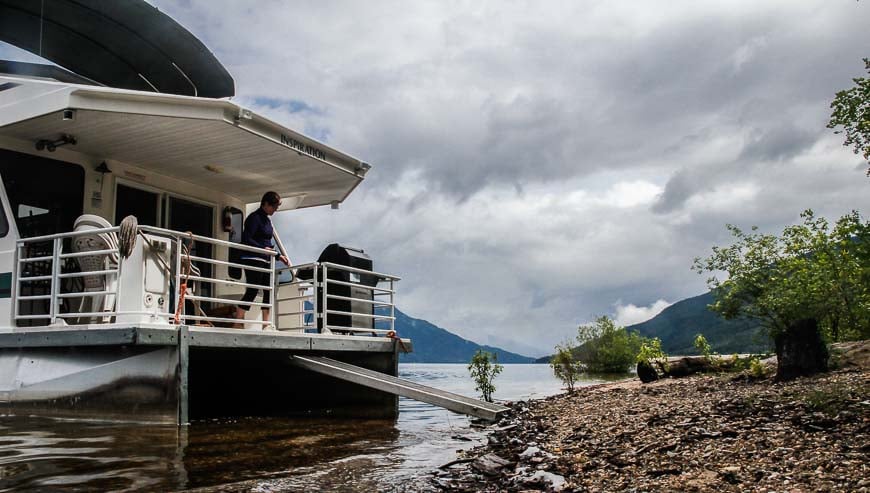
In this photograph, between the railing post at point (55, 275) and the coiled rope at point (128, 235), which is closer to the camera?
the coiled rope at point (128, 235)

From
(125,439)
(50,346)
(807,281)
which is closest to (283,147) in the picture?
(50,346)

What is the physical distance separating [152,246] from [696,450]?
20.1ft

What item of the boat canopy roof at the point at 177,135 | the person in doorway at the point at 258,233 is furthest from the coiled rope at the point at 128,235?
the person in doorway at the point at 258,233

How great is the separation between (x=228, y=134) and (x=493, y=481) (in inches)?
248

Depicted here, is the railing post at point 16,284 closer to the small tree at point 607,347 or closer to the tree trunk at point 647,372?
the tree trunk at point 647,372

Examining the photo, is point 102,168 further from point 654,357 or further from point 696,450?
point 654,357

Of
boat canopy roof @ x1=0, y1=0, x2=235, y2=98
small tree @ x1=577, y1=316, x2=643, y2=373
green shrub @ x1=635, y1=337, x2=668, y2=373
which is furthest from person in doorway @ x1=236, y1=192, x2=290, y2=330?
small tree @ x1=577, y1=316, x2=643, y2=373

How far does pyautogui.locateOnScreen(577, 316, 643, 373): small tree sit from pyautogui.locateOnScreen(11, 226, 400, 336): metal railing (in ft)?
144

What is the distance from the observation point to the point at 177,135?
30.7ft

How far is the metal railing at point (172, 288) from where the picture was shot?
793cm

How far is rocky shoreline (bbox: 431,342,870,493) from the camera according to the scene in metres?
4.09

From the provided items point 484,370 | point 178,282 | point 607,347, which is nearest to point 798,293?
point 484,370

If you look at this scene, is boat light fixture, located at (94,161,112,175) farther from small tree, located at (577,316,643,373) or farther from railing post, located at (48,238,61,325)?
small tree, located at (577,316,643,373)

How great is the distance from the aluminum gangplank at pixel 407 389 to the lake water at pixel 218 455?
0.34 metres
